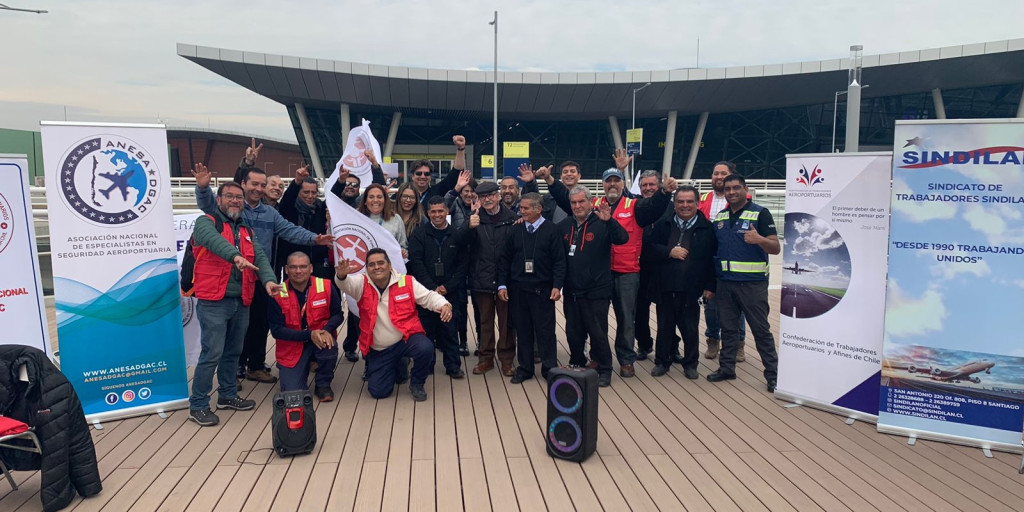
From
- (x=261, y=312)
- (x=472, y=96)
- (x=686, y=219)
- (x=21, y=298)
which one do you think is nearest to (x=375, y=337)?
(x=261, y=312)

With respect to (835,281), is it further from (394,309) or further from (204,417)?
(204,417)

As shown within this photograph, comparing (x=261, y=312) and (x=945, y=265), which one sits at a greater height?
(x=945, y=265)

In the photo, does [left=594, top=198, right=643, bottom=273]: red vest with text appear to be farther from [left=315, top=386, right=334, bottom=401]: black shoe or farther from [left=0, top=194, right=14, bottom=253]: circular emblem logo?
[left=0, top=194, right=14, bottom=253]: circular emblem logo

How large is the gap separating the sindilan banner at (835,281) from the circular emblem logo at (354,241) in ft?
11.0

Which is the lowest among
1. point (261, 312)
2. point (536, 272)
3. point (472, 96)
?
point (261, 312)

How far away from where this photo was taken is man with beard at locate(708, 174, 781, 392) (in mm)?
5004

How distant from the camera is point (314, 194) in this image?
219 inches

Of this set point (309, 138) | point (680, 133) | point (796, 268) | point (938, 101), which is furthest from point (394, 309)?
point (938, 101)

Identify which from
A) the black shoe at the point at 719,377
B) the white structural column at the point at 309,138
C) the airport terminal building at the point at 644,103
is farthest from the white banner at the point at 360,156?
the white structural column at the point at 309,138

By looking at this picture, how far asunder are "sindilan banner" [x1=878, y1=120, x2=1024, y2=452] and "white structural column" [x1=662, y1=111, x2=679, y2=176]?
113ft

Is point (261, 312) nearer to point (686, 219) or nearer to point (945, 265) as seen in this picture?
point (686, 219)

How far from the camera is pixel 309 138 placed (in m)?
36.2

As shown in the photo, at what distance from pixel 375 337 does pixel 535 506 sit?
2.18 meters

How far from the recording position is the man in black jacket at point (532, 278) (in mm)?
5062
